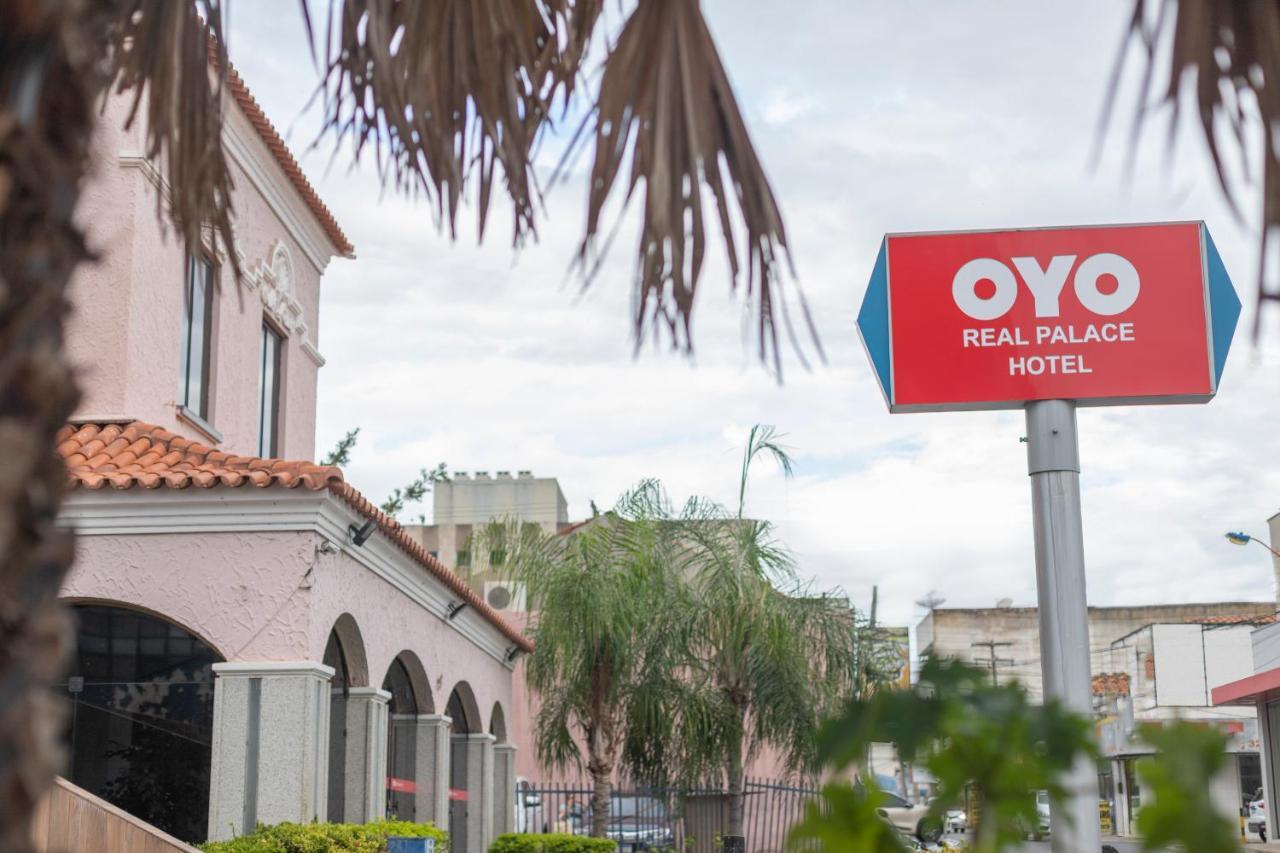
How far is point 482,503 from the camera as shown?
186 ft

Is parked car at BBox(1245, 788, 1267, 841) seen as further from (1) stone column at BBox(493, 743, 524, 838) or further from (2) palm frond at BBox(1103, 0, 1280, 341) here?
(2) palm frond at BBox(1103, 0, 1280, 341)

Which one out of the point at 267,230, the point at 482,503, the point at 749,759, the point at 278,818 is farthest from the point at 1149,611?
the point at 278,818

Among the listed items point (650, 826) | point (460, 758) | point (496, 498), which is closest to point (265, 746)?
point (460, 758)

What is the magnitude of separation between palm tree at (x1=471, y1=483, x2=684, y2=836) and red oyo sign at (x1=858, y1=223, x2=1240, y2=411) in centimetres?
1367

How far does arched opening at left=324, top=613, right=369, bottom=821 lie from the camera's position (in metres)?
14.0

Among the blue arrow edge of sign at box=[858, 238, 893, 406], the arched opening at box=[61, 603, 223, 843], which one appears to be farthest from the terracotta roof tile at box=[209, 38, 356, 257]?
the blue arrow edge of sign at box=[858, 238, 893, 406]

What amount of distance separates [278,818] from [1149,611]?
2292 inches

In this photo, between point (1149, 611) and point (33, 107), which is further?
point (1149, 611)

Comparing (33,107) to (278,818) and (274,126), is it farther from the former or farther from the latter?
(274,126)

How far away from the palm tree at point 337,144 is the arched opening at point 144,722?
870 centimetres

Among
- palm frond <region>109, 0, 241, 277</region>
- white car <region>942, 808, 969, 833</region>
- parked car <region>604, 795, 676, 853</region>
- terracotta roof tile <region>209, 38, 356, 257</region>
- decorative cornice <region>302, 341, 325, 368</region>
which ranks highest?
terracotta roof tile <region>209, 38, 356, 257</region>

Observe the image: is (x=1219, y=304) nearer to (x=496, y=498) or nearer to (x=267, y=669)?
(x=267, y=669)

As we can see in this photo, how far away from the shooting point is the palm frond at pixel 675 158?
332 cm

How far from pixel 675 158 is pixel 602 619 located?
1770cm
